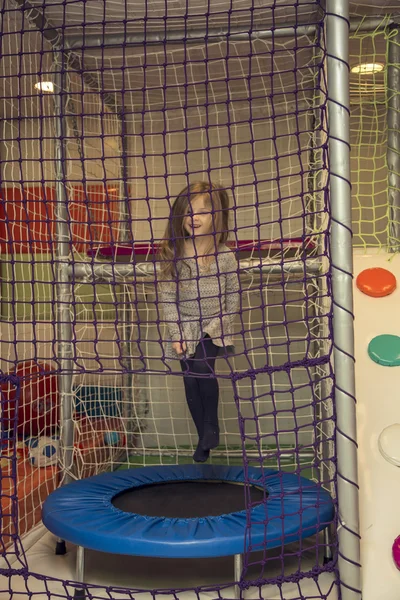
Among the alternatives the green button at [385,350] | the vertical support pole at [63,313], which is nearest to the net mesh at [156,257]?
the vertical support pole at [63,313]

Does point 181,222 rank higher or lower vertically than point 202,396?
higher

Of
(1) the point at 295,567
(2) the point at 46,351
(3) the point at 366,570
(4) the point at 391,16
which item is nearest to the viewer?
(3) the point at 366,570

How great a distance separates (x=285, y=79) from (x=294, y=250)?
0.87 metres

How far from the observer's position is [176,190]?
352 cm

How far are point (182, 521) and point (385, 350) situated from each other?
32.1 inches

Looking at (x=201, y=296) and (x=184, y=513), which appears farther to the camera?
(x=201, y=296)

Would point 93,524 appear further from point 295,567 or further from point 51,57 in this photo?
point 51,57

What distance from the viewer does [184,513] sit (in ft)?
5.92

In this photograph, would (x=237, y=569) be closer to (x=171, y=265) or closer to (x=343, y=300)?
(x=343, y=300)

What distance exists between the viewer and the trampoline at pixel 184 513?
1549mm

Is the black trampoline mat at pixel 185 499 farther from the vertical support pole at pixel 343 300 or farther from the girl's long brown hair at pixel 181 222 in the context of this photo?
the girl's long brown hair at pixel 181 222

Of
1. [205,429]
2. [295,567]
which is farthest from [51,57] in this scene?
[295,567]

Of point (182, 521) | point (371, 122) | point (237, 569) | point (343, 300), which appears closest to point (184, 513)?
point (182, 521)

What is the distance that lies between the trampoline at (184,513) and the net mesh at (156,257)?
8cm
